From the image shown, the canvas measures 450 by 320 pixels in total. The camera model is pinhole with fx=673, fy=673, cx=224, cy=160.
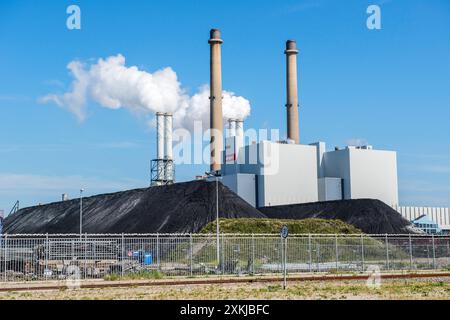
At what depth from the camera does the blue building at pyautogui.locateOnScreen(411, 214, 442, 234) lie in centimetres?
9056

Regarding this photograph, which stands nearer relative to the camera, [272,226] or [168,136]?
Result: [272,226]

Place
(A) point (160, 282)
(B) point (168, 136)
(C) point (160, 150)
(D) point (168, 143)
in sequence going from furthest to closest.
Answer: (D) point (168, 143) → (B) point (168, 136) → (C) point (160, 150) → (A) point (160, 282)

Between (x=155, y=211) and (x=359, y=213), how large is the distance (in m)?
24.2

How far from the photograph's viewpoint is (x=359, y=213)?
79.1 metres

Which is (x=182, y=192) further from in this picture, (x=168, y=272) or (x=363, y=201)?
(x=168, y=272)

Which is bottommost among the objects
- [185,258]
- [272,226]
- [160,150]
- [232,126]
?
[185,258]

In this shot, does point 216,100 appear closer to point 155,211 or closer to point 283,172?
point 283,172

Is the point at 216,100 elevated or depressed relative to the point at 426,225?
elevated

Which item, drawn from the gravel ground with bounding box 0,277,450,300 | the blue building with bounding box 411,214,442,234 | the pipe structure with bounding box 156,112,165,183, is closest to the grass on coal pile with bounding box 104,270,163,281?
the gravel ground with bounding box 0,277,450,300

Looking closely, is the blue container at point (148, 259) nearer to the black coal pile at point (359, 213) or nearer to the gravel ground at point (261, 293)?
the gravel ground at point (261, 293)

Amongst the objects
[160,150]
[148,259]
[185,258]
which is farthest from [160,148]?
[185,258]

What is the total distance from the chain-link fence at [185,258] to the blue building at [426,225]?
157 ft
